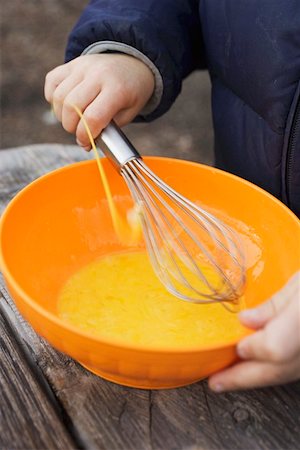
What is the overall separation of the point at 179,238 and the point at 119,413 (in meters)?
0.24

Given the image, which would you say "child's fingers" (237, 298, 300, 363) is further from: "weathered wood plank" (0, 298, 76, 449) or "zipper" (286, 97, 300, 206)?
"zipper" (286, 97, 300, 206)

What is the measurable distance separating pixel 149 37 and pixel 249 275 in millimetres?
357

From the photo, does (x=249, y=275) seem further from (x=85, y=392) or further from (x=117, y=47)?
(x=117, y=47)

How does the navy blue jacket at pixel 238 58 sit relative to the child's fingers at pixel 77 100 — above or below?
below

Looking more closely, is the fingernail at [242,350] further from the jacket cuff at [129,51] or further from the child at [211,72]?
the jacket cuff at [129,51]

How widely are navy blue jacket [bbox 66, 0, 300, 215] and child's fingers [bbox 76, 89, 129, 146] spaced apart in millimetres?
138

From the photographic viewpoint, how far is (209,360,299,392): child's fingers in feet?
1.57

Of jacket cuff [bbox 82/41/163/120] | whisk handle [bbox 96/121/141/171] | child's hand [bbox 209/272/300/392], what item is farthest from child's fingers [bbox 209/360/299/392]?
jacket cuff [bbox 82/41/163/120]

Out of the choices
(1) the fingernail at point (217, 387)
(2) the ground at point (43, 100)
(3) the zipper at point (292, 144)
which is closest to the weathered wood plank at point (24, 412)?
(1) the fingernail at point (217, 387)

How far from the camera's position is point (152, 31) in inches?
32.4

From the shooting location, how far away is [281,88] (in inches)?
29.5

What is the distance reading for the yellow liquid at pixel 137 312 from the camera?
0.56 meters

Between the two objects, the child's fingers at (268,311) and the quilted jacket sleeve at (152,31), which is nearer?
the child's fingers at (268,311)

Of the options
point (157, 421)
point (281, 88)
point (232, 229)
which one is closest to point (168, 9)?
point (281, 88)
